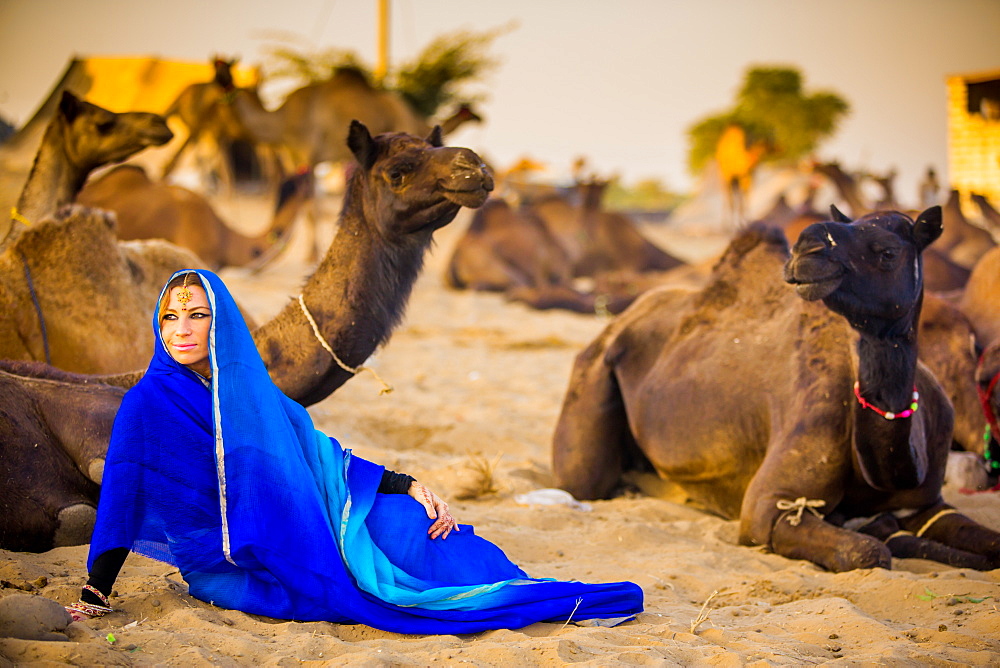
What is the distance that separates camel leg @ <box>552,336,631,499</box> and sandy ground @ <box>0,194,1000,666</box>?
6.8 inches

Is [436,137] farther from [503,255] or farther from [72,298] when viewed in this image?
[503,255]

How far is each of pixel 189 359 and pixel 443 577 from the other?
1035mm

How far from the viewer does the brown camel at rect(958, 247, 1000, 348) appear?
5840 mm

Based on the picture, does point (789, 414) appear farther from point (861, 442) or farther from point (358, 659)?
point (358, 659)

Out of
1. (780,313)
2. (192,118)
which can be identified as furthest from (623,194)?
(780,313)

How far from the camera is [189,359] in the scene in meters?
2.76

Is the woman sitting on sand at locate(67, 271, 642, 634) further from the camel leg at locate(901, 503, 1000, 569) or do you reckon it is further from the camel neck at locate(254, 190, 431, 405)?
the camel leg at locate(901, 503, 1000, 569)

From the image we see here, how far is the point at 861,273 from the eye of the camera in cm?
349

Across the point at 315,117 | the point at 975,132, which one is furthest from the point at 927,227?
the point at 975,132

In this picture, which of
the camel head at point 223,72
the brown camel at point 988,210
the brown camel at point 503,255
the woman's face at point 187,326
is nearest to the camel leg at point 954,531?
the woman's face at point 187,326

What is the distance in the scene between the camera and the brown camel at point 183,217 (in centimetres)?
954

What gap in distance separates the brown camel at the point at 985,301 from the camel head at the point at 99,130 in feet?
16.9

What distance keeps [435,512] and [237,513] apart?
685 mm

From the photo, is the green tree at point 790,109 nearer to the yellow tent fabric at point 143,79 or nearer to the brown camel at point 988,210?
the yellow tent fabric at point 143,79
